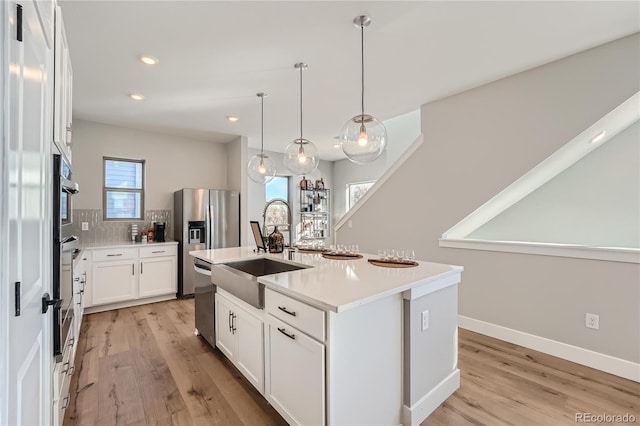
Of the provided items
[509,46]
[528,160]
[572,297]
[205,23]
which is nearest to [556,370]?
[572,297]

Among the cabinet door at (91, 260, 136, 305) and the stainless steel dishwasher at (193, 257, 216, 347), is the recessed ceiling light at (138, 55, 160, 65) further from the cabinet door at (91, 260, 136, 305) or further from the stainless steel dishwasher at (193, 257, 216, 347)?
the cabinet door at (91, 260, 136, 305)

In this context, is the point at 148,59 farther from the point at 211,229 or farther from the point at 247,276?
the point at 211,229

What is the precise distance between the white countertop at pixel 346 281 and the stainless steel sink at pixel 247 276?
0.12 meters

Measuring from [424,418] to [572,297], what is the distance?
5.92 feet

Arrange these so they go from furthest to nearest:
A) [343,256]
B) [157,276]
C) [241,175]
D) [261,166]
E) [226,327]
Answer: [241,175] < [157,276] < [261,166] < [343,256] < [226,327]

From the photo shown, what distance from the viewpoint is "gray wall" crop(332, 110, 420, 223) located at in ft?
19.7

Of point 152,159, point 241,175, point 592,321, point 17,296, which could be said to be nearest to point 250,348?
point 17,296

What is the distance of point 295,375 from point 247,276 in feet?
2.42

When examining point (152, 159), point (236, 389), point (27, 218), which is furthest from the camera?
point (152, 159)

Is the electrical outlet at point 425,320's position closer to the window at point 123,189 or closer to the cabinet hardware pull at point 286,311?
the cabinet hardware pull at point 286,311

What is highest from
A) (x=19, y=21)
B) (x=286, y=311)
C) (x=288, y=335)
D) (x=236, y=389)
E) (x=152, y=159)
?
(x=152, y=159)

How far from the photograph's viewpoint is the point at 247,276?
6.72 ft

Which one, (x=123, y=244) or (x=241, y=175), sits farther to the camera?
(x=241, y=175)

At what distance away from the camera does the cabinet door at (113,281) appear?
147 inches
